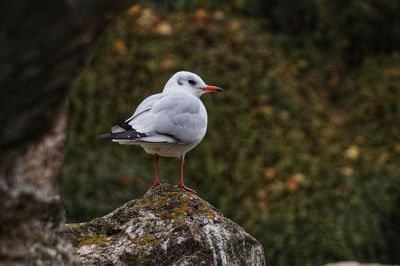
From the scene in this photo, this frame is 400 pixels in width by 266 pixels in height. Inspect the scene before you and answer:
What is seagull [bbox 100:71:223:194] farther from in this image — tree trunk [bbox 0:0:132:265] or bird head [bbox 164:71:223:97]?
tree trunk [bbox 0:0:132:265]

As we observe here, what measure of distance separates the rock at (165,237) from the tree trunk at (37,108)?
0.91 meters

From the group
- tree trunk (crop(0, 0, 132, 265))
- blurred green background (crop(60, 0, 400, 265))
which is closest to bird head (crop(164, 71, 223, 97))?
tree trunk (crop(0, 0, 132, 265))

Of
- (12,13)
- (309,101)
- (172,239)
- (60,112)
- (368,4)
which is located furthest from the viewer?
(368,4)

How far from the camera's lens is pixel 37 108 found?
2.96 meters

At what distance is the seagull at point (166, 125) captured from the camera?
17.0 feet

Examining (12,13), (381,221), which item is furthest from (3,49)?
(381,221)

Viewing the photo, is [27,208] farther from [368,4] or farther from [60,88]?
[368,4]

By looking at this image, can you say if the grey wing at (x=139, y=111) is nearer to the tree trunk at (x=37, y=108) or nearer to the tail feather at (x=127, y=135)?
the tail feather at (x=127, y=135)

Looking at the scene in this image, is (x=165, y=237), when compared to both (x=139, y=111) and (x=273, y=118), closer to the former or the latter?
(x=139, y=111)

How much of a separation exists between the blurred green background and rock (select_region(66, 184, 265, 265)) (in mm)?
3511

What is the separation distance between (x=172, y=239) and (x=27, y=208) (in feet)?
4.47

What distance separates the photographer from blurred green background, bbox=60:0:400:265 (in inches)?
338

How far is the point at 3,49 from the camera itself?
2.67m

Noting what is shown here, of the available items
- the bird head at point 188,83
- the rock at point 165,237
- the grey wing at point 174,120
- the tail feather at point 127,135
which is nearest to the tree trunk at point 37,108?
the rock at point 165,237
